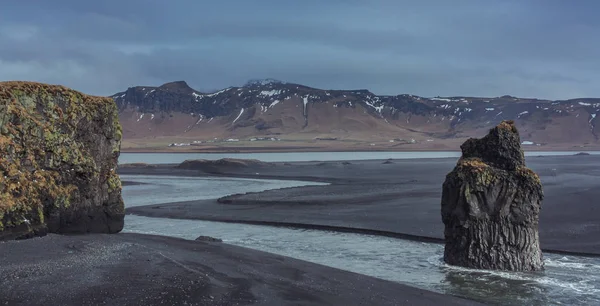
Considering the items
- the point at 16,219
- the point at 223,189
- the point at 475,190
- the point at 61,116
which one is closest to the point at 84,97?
the point at 61,116

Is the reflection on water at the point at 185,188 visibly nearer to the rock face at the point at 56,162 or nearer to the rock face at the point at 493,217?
the rock face at the point at 56,162

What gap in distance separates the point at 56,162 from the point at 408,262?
1492cm

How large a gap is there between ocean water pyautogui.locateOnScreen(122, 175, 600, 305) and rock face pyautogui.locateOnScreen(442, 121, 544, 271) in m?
0.68

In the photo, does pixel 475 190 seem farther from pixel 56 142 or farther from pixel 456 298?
pixel 56 142

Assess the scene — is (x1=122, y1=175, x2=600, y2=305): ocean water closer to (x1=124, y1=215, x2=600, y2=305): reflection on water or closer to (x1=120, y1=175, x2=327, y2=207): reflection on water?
(x1=124, y1=215, x2=600, y2=305): reflection on water

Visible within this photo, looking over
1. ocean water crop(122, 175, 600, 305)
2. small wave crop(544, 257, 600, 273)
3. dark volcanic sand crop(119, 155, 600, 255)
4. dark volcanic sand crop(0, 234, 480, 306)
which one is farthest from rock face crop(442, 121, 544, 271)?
dark volcanic sand crop(0, 234, 480, 306)

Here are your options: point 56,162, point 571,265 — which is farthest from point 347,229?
point 56,162

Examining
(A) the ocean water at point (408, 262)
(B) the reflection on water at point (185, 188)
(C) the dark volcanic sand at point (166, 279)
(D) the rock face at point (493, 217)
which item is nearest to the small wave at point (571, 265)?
(A) the ocean water at point (408, 262)

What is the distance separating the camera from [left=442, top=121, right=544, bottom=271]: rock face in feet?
72.8

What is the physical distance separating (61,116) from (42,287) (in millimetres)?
12260

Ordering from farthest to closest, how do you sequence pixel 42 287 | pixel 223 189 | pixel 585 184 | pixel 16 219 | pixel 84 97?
pixel 223 189 < pixel 585 184 < pixel 84 97 < pixel 16 219 < pixel 42 287

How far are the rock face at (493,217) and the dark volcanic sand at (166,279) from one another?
532cm

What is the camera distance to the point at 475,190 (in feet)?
74.5

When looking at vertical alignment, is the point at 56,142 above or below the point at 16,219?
above
